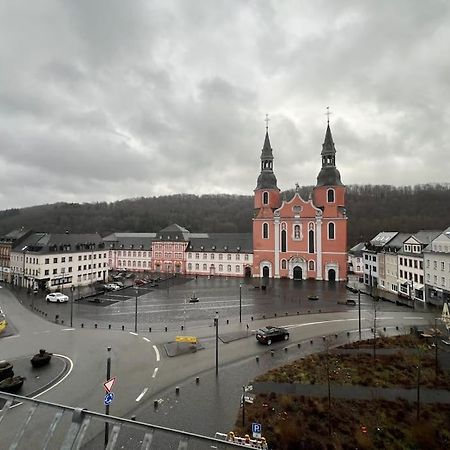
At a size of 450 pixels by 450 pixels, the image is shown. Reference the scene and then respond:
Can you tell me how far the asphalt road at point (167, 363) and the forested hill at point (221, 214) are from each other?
59.4m

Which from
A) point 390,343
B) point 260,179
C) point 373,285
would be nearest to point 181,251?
point 260,179

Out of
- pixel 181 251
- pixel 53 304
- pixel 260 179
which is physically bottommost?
pixel 53 304

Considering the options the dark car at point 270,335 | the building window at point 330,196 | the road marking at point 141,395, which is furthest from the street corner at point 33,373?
the building window at point 330,196

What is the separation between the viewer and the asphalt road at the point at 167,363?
13031 millimetres

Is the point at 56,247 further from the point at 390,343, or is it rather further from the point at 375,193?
the point at 375,193

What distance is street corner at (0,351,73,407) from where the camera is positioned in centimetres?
1500

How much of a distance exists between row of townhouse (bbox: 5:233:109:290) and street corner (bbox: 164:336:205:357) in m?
31.5

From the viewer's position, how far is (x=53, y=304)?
36156 millimetres

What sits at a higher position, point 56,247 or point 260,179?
point 260,179

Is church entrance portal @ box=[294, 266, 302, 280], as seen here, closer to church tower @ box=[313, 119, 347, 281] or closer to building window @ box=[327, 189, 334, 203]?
church tower @ box=[313, 119, 347, 281]

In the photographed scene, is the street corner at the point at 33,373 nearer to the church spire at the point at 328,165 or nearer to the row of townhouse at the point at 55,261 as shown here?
the row of townhouse at the point at 55,261

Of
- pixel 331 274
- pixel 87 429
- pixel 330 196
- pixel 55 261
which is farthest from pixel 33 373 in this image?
pixel 330 196

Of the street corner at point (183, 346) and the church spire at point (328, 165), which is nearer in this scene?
the street corner at point (183, 346)

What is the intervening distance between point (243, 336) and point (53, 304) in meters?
24.9
